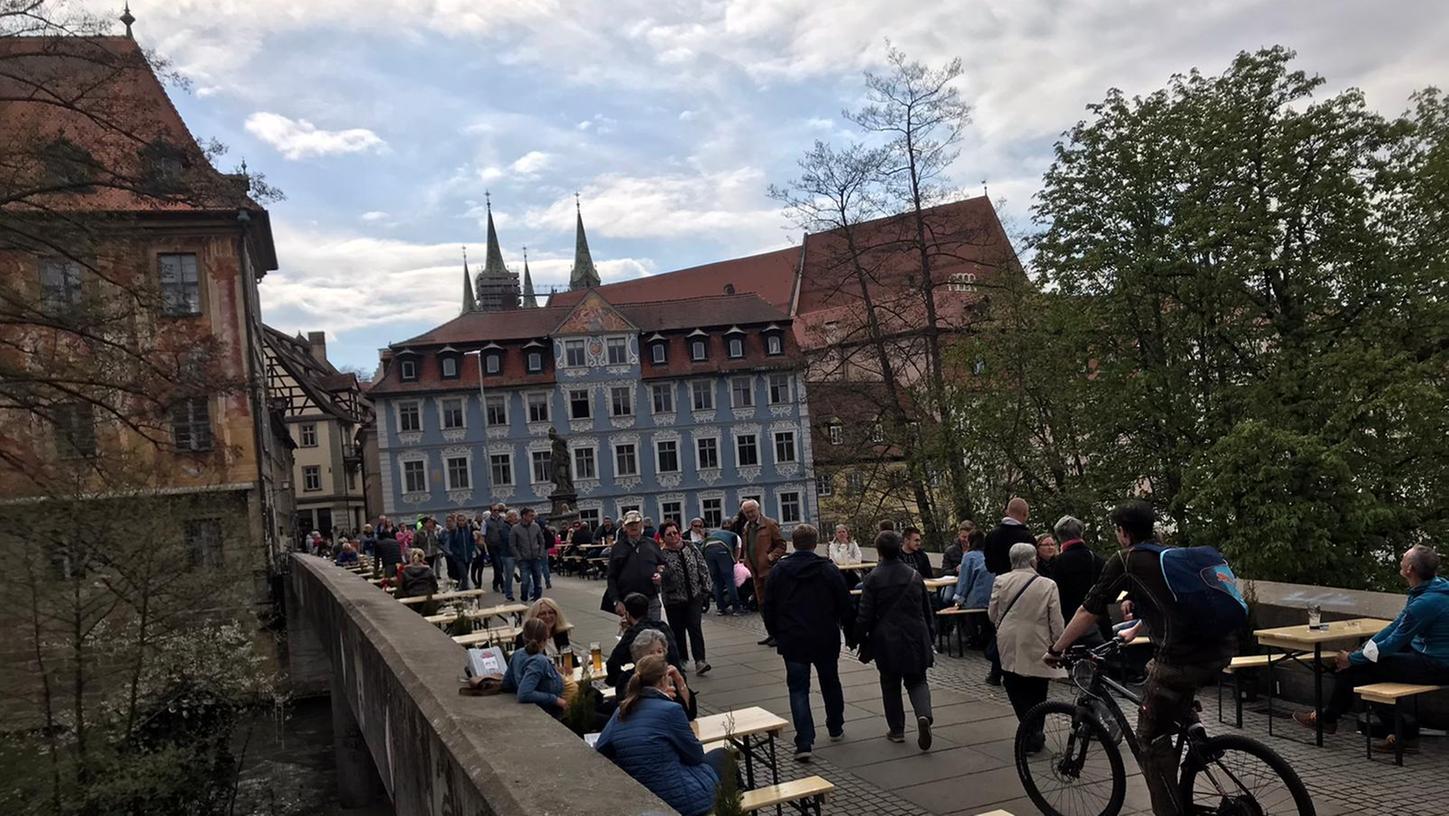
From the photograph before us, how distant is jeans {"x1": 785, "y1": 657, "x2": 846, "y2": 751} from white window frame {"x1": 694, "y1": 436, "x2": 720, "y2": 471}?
4765 cm

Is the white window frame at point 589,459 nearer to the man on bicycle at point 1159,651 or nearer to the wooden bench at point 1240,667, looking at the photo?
the wooden bench at point 1240,667

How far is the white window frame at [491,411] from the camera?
179ft

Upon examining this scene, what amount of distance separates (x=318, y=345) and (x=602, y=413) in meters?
39.3

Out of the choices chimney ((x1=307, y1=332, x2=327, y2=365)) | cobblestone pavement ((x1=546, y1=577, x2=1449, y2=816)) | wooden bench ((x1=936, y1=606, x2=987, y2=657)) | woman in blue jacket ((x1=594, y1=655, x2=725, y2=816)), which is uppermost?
chimney ((x1=307, y1=332, x2=327, y2=365))

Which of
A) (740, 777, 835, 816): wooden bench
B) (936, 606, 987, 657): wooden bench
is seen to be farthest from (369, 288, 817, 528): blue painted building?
(740, 777, 835, 816): wooden bench

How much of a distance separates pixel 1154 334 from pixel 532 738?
18929 mm

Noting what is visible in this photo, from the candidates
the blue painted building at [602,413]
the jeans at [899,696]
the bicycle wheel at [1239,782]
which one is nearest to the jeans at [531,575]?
the jeans at [899,696]

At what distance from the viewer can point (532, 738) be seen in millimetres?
4668

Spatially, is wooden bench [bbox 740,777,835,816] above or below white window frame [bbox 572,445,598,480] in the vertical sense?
below

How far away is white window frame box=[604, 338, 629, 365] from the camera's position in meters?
55.7

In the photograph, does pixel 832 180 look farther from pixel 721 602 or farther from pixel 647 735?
pixel 647 735

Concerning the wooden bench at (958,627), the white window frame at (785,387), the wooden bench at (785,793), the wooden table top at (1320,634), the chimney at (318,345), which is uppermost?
the chimney at (318,345)

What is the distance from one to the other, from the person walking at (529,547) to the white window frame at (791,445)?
37.9 metres

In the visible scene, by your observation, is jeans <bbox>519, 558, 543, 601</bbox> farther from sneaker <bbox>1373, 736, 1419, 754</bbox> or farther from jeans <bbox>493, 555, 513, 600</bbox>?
sneaker <bbox>1373, 736, 1419, 754</bbox>
